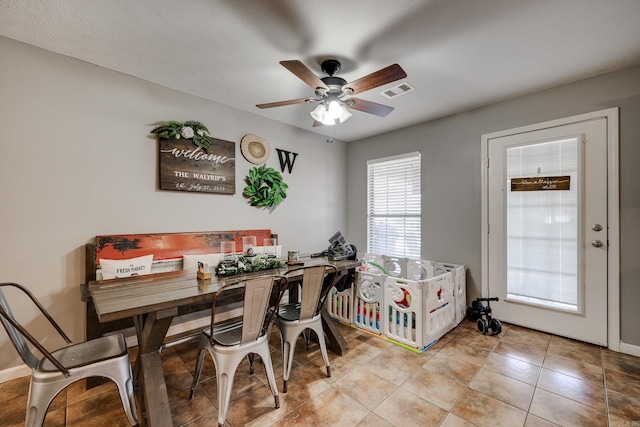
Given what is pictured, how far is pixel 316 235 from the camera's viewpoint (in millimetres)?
4227

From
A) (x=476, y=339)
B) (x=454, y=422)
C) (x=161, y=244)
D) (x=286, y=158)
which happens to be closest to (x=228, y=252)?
(x=161, y=244)

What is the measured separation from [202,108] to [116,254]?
1736 mm

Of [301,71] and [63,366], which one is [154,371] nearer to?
[63,366]

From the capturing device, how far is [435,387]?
1.98 meters

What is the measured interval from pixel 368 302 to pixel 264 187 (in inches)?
74.6

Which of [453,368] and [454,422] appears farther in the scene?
[453,368]

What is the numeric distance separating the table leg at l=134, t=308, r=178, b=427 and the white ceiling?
1.94 metres

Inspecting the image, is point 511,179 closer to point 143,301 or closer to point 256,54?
point 256,54

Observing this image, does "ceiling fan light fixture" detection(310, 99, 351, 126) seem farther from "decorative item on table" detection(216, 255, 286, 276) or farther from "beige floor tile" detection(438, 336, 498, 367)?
"beige floor tile" detection(438, 336, 498, 367)

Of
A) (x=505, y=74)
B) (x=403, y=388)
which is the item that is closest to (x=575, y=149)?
(x=505, y=74)

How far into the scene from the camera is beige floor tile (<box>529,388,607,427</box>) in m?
1.64

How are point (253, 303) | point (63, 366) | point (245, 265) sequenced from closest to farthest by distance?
point (63, 366) < point (253, 303) < point (245, 265)

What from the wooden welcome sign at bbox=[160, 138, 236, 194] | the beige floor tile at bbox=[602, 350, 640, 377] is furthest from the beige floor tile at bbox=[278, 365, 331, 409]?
the beige floor tile at bbox=[602, 350, 640, 377]

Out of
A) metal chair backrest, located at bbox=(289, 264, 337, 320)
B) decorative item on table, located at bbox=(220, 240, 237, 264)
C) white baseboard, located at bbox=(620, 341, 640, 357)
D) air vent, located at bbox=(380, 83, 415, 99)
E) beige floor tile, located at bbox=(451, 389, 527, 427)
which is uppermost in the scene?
air vent, located at bbox=(380, 83, 415, 99)
